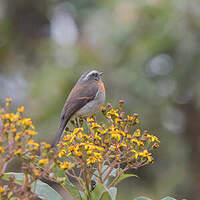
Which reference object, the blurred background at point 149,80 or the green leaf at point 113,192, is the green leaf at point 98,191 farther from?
the blurred background at point 149,80

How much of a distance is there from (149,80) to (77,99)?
494cm

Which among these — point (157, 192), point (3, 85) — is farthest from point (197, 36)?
point (3, 85)

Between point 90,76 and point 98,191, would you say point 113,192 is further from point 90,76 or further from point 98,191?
point 90,76

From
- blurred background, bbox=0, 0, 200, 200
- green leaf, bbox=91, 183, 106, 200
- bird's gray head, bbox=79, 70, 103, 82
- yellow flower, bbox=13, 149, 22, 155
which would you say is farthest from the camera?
blurred background, bbox=0, 0, 200, 200

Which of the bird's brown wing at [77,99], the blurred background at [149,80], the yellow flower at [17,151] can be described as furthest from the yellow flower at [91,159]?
the blurred background at [149,80]

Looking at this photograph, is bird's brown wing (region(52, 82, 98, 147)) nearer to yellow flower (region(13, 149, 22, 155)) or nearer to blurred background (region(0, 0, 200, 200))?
yellow flower (region(13, 149, 22, 155))

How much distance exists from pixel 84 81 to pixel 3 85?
693 centimetres

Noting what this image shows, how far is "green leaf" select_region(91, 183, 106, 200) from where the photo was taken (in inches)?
109

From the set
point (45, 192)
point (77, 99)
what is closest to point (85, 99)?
point (77, 99)

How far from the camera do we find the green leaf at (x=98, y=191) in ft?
9.10

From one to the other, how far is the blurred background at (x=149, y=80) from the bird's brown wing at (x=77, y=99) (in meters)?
3.54

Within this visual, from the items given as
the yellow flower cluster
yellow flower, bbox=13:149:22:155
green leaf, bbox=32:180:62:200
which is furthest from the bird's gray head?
yellow flower, bbox=13:149:22:155

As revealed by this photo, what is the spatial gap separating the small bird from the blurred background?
3.23 metres

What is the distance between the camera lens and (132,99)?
926cm
